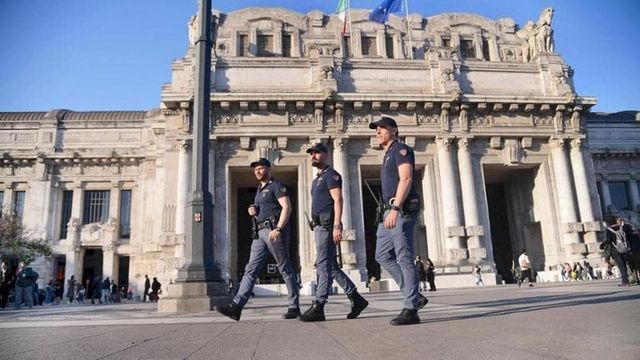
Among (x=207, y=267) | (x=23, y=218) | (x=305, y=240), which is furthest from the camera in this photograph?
(x=23, y=218)

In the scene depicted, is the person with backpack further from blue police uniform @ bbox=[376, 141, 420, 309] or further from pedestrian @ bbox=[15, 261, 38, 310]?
pedestrian @ bbox=[15, 261, 38, 310]

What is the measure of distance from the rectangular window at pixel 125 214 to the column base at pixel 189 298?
22667 millimetres

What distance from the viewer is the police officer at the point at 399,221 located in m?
4.67

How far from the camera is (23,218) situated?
95.2 ft

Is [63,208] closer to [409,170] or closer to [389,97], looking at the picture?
[389,97]

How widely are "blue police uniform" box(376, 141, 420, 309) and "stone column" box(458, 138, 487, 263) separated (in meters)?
17.2

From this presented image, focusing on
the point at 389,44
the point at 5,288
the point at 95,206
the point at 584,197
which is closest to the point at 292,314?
the point at 5,288

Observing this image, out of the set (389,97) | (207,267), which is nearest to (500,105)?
(389,97)

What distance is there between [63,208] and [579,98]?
32250mm

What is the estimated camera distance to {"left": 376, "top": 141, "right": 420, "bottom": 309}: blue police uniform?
471 centimetres

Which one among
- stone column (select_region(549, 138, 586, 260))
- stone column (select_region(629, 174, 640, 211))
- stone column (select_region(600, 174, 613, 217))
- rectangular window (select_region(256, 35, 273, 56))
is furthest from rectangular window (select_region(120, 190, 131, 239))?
stone column (select_region(629, 174, 640, 211))

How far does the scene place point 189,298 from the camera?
843cm

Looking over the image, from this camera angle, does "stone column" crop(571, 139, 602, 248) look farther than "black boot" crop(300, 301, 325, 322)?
Yes

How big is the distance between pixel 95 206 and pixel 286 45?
16.6 metres
